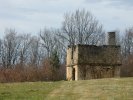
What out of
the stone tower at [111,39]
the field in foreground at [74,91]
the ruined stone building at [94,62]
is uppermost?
the stone tower at [111,39]

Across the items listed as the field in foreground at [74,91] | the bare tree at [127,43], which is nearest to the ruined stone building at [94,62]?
the field in foreground at [74,91]

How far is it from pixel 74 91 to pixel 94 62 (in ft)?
44.2

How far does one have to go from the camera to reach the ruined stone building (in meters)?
35.1

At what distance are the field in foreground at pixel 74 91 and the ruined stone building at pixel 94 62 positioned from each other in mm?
10152

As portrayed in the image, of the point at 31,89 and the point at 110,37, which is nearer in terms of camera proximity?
the point at 31,89

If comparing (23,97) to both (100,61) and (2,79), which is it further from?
(2,79)

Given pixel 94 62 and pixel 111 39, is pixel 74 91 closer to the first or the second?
pixel 94 62

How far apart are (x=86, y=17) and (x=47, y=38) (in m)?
8.70

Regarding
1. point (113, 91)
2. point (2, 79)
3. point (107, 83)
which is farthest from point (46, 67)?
point (113, 91)

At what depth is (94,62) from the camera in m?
35.2

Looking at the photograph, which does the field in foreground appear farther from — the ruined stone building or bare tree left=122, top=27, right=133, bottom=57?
bare tree left=122, top=27, right=133, bottom=57

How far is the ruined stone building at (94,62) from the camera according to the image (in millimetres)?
35125

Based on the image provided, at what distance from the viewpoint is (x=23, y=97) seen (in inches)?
808

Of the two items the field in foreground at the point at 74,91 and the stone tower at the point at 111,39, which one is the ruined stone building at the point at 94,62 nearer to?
the stone tower at the point at 111,39
